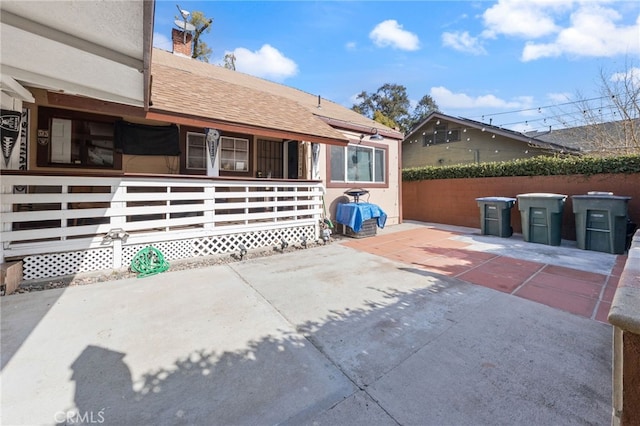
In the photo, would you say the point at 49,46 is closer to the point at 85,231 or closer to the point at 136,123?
the point at 85,231

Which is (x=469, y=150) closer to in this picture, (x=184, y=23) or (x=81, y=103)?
(x=184, y=23)

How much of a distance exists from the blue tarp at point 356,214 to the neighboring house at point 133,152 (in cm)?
48

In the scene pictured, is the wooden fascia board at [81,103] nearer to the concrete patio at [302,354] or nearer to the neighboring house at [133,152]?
the neighboring house at [133,152]

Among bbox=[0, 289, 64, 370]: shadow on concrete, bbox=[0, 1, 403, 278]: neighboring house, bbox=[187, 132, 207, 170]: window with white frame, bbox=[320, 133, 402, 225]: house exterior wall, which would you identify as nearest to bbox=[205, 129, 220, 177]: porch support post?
bbox=[0, 1, 403, 278]: neighboring house

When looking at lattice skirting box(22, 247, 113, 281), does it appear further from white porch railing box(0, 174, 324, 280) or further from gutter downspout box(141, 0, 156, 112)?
gutter downspout box(141, 0, 156, 112)

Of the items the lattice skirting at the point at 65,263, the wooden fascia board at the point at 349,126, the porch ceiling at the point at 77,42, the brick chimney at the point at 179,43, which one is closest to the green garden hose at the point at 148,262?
the lattice skirting at the point at 65,263

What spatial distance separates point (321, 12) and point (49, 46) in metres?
7.51

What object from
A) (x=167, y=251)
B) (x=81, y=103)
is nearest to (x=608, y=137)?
(x=167, y=251)

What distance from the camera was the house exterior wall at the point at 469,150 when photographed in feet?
42.6

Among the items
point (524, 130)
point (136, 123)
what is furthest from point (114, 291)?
point (524, 130)

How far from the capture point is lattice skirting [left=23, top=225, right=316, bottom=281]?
4.01m

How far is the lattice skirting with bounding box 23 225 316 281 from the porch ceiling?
2.52 m

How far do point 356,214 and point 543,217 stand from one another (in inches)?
182

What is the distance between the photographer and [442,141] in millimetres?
15516
